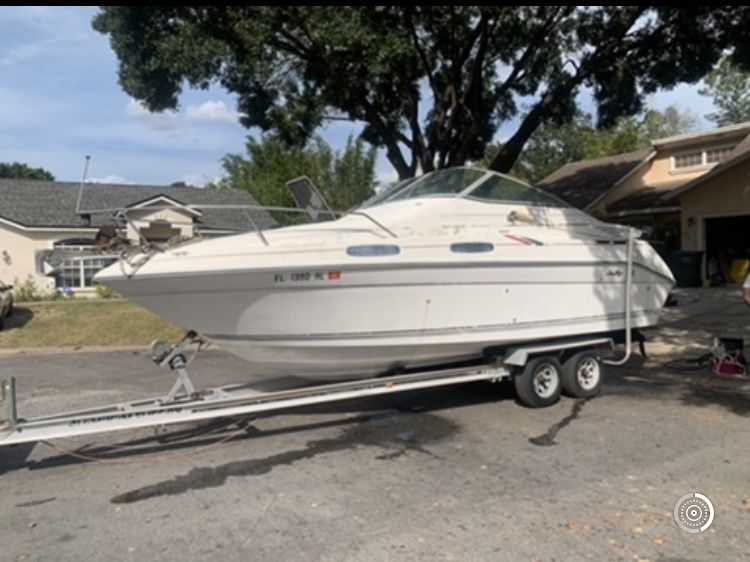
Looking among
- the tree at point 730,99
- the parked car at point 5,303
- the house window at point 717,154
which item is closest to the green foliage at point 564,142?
the tree at point 730,99

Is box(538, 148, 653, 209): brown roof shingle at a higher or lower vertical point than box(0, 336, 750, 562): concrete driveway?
higher

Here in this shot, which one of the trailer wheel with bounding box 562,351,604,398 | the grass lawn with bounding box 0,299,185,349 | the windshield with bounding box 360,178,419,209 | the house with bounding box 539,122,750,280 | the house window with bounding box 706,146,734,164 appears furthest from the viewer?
the house window with bounding box 706,146,734,164

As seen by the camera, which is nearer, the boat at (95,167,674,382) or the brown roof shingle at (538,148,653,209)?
the boat at (95,167,674,382)

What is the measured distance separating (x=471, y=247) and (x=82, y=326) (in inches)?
473

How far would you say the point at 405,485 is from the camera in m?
4.84

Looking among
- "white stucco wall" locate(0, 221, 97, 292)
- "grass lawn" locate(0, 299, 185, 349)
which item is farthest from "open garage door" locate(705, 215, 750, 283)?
"white stucco wall" locate(0, 221, 97, 292)

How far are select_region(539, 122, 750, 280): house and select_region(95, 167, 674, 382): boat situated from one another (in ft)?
40.9

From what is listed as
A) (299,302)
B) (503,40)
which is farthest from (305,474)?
(503,40)

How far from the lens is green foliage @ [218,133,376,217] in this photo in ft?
91.9

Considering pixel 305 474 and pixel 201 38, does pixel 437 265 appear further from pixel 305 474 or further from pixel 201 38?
pixel 201 38

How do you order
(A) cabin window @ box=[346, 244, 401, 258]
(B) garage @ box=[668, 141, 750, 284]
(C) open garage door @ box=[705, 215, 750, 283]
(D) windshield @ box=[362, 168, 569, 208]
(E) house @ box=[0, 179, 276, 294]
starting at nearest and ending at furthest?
(A) cabin window @ box=[346, 244, 401, 258]
(D) windshield @ box=[362, 168, 569, 208]
(B) garage @ box=[668, 141, 750, 284]
(C) open garage door @ box=[705, 215, 750, 283]
(E) house @ box=[0, 179, 276, 294]

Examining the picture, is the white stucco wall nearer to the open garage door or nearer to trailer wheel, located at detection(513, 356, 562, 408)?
trailer wheel, located at detection(513, 356, 562, 408)

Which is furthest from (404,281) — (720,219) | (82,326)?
(720,219)

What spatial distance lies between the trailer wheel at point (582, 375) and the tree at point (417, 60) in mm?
7032
